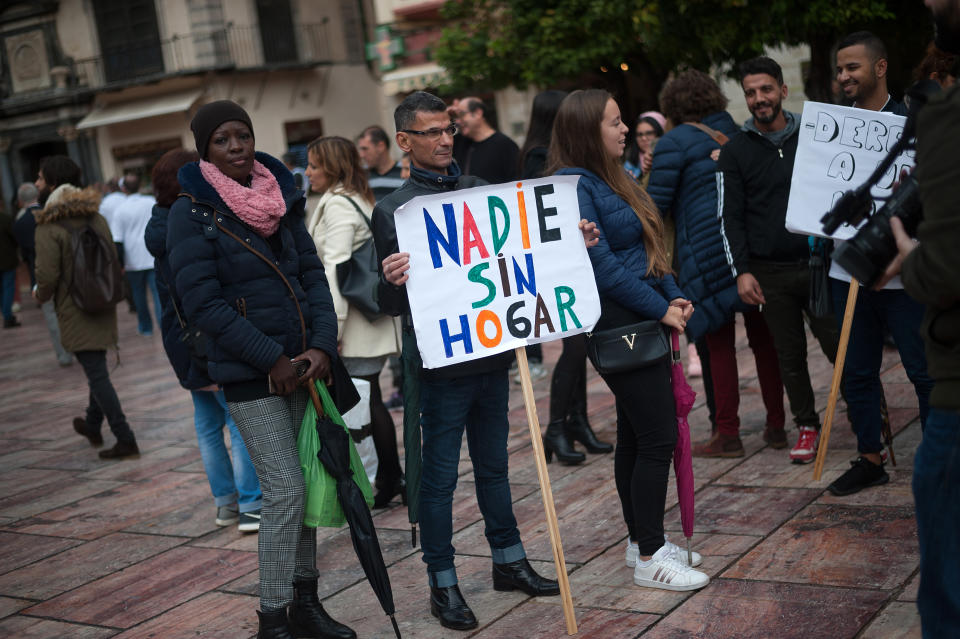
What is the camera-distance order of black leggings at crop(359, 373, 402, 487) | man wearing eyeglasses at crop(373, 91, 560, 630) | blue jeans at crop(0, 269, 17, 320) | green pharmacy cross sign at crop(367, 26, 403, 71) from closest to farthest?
man wearing eyeglasses at crop(373, 91, 560, 630) < black leggings at crop(359, 373, 402, 487) < blue jeans at crop(0, 269, 17, 320) < green pharmacy cross sign at crop(367, 26, 403, 71)

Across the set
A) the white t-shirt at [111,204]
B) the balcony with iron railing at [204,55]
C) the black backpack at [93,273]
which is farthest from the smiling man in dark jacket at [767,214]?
the balcony with iron railing at [204,55]

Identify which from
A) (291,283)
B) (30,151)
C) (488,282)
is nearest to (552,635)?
(488,282)

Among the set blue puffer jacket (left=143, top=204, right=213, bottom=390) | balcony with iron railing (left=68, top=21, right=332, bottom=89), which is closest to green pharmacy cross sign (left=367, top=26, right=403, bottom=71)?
balcony with iron railing (left=68, top=21, right=332, bottom=89)

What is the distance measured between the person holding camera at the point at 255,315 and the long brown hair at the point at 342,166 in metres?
1.69

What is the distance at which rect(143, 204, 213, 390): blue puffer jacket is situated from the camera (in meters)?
5.20

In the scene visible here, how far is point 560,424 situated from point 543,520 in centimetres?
101

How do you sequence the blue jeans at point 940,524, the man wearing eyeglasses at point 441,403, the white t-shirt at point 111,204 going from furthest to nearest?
the white t-shirt at point 111,204 → the man wearing eyeglasses at point 441,403 → the blue jeans at point 940,524

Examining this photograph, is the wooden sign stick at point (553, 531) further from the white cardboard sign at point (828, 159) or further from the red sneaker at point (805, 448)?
the red sneaker at point (805, 448)

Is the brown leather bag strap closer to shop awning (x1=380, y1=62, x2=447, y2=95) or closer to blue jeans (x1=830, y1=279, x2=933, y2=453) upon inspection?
blue jeans (x1=830, y1=279, x2=933, y2=453)

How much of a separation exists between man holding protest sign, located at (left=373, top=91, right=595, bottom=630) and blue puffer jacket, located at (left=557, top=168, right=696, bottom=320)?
0.38 feet

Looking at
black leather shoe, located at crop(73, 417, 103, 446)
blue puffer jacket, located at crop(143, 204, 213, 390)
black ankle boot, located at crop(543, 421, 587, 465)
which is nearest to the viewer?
blue puffer jacket, located at crop(143, 204, 213, 390)

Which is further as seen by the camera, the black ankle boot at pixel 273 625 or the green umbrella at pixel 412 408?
the green umbrella at pixel 412 408

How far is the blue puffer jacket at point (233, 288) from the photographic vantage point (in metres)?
3.72

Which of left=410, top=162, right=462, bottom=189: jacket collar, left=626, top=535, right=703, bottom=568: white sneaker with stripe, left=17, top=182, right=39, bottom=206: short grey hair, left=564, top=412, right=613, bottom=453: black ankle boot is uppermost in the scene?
left=410, top=162, right=462, bottom=189: jacket collar
